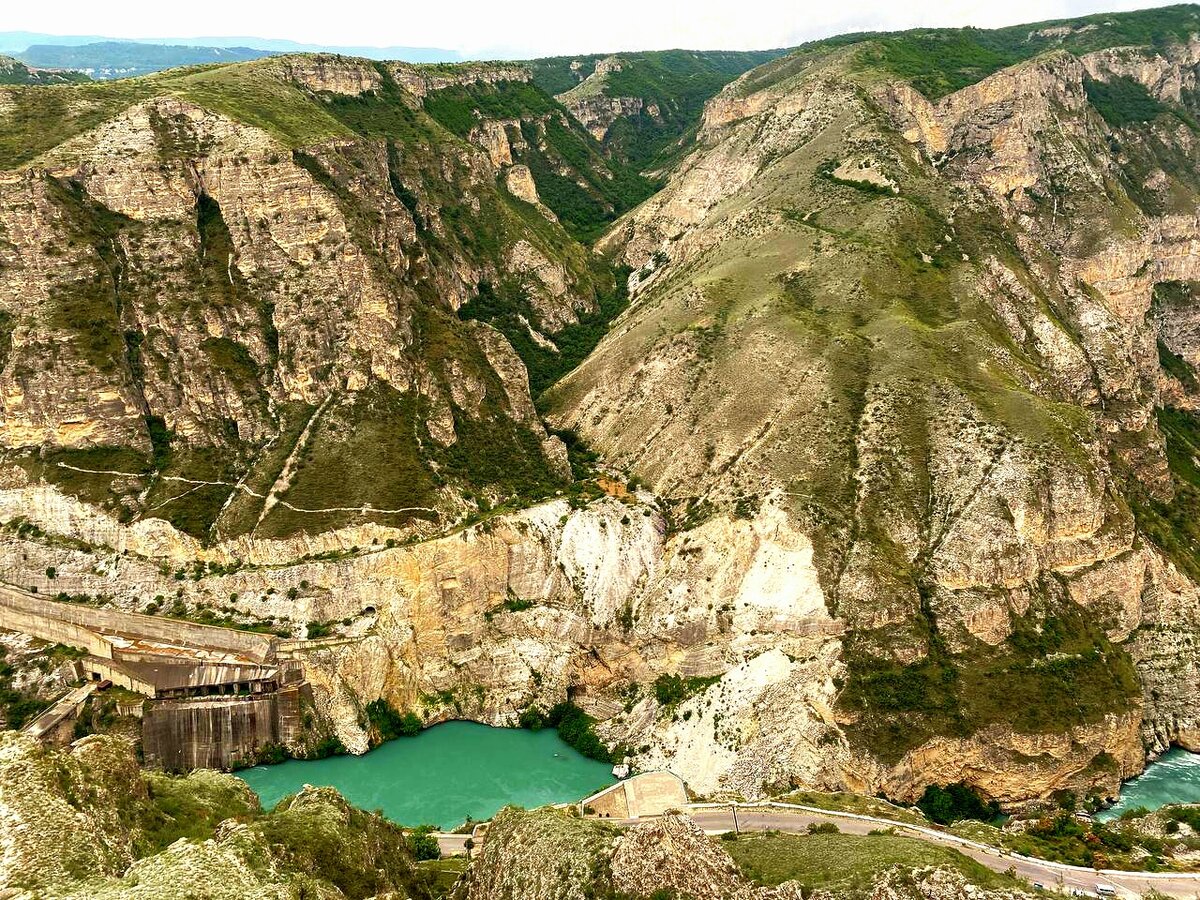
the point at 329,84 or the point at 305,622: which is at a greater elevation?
the point at 329,84

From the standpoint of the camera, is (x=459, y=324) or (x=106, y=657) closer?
(x=106, y=657)

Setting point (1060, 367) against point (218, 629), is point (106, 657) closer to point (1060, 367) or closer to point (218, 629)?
point (218, 629)

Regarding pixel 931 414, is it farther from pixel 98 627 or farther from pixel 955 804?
pixel 98 627

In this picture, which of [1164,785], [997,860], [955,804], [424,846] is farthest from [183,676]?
[1164,785]

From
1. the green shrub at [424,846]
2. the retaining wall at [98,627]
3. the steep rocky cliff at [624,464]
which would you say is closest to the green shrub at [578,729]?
the steep rocky cliff at [624,464]

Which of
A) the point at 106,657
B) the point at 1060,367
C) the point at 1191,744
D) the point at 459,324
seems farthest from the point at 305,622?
the point at 1060,367

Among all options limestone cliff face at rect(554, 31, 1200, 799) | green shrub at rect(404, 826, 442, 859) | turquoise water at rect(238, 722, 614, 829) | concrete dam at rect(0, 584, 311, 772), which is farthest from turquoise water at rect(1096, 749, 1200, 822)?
concrete dam at rect(0, 584, 311, 772)

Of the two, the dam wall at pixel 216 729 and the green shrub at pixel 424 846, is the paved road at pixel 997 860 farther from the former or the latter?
the dam wall at pixel 216 729
